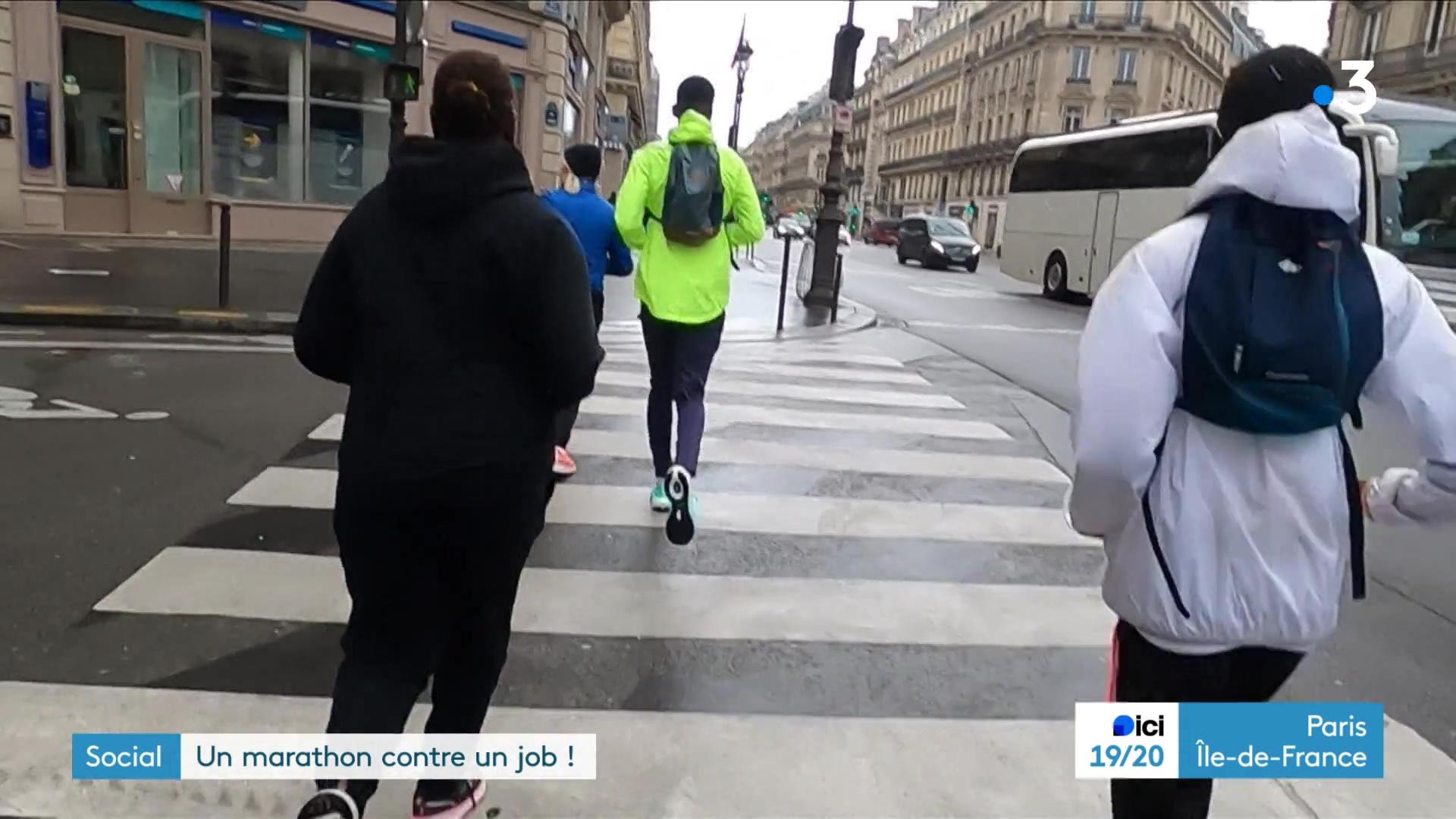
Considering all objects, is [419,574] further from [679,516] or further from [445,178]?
[679,516]

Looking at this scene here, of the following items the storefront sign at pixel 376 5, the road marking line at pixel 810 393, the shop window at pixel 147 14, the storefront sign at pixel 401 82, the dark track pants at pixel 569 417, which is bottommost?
the road marking line at pixel 810 393

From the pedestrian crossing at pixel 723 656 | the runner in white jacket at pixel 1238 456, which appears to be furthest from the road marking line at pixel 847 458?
the runner in white jacket at pixel 1238 456

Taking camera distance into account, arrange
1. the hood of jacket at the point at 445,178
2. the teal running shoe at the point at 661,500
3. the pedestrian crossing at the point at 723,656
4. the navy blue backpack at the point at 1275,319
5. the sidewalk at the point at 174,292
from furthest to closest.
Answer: the sidewalk at the point at 174,292 < the teal running shoe at the point at 661,500 < the pedestrian crossing at the point at 723,656 < the hood of jacket at the point at 445,178 < the navy blue backpack at the point at 1275,319

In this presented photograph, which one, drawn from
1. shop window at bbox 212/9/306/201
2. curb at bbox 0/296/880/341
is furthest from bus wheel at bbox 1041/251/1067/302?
curb at bbox 0/296/880/341

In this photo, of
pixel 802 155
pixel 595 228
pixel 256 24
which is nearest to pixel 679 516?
pixel 595 228

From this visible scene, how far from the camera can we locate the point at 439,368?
227 centimetres

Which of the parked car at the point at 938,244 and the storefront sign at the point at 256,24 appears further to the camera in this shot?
the parked car at the point at 938,244

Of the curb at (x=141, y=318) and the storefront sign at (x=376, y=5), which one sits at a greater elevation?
the storefront sign at (x=376, y=5)

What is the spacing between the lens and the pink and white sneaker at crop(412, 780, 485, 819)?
8.63 feet

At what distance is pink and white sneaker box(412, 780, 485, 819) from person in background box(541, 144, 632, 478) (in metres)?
2.28

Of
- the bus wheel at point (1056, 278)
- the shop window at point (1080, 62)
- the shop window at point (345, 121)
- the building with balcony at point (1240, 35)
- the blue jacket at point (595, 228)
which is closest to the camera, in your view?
the blue jacket at point (595, 228)

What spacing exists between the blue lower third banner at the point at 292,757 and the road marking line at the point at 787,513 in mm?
2185

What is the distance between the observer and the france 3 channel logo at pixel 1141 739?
2068mm

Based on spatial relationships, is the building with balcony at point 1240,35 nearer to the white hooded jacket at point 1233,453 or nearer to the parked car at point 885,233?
the parked car at point 885,233
